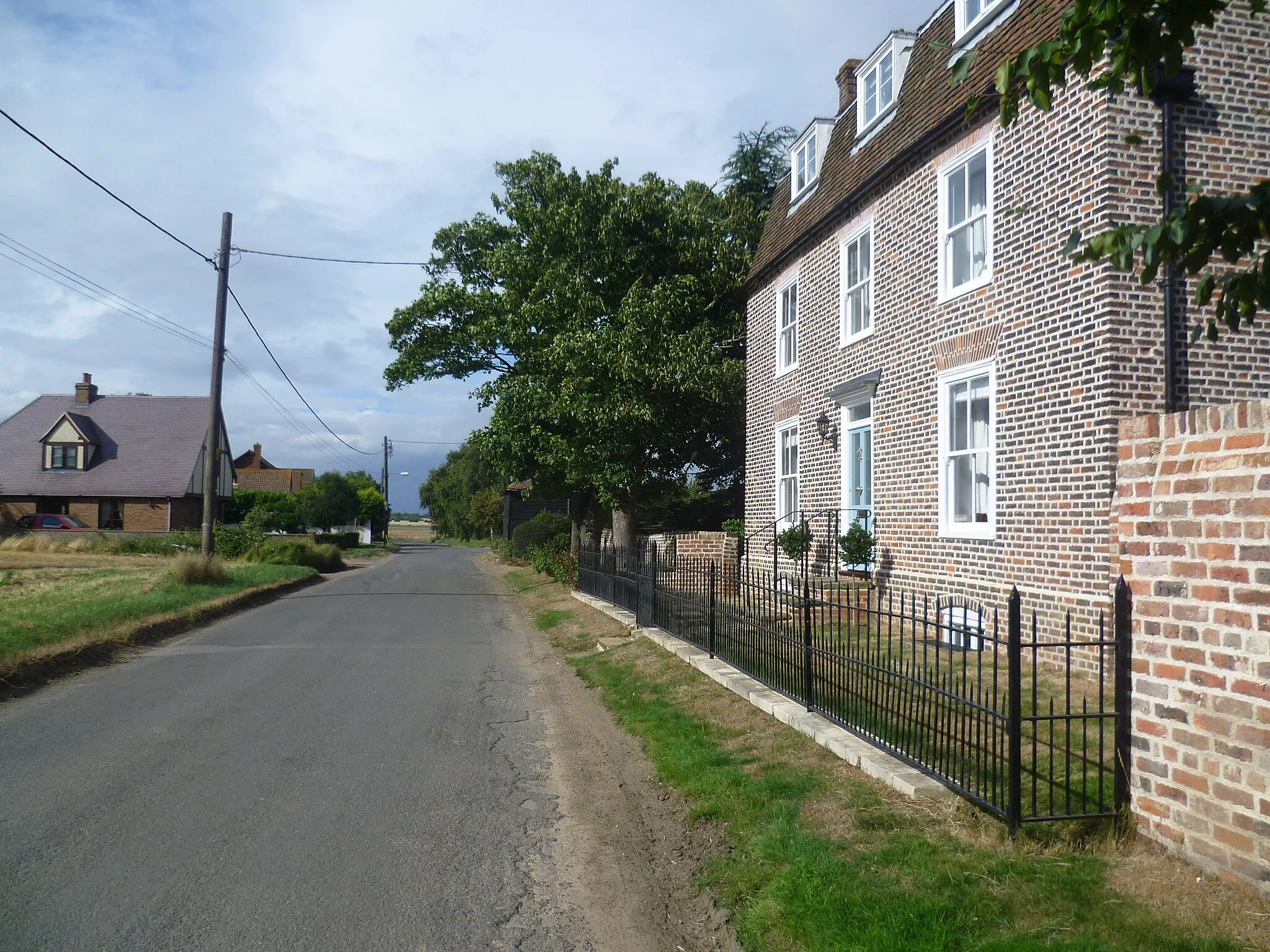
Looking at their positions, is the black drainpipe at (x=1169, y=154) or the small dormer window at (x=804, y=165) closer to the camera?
the black drainpipe at (x=1169, y=154)

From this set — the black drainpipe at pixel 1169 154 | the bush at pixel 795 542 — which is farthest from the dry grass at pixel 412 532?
the black drainpipe at pixel 1169 154

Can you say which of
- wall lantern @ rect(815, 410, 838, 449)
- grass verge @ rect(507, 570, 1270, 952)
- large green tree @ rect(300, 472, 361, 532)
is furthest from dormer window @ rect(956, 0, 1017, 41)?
large green tree @ rect(300, 472, 361, 532)

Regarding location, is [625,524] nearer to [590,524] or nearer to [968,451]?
[590,524]

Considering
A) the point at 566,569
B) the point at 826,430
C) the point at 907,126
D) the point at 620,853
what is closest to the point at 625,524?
the point at 566,569

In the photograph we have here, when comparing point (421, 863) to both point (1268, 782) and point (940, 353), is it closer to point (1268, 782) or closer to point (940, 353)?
point (1268, 782)

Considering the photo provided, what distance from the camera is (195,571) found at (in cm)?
2062

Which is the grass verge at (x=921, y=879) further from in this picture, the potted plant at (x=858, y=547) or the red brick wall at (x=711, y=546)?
the red brick wall at (x=711, y=546)

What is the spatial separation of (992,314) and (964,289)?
73 cm

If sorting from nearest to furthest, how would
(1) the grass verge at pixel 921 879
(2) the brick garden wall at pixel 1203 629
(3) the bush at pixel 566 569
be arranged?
(1) the grass verge at pixel 921 879 < (2) the brick garden wall at pixel 1203 629 < (3) the bush at pixel 566 569

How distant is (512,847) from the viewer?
5445 mm

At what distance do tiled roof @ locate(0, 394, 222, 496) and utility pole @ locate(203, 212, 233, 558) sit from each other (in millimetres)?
30633

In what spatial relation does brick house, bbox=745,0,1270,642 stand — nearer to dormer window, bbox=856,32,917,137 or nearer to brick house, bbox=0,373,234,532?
dormer window, bbox=856,32,917,137

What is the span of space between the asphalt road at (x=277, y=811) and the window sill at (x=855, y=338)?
7.09 m

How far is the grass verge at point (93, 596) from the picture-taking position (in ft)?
40.4
